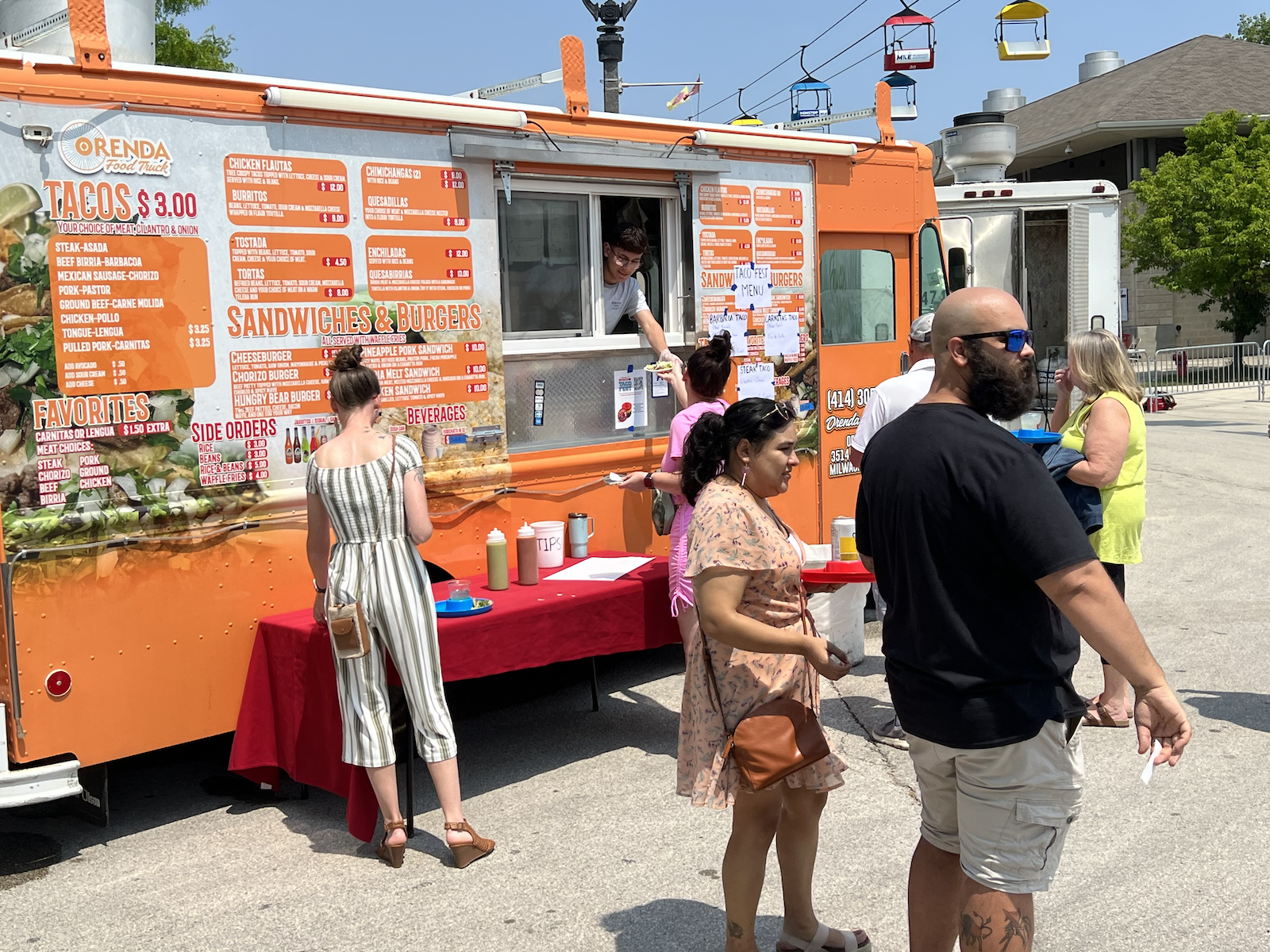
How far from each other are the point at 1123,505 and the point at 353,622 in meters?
3.37

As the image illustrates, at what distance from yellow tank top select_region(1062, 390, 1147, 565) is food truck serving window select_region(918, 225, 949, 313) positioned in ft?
8.78

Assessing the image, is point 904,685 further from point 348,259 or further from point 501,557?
point 348,259

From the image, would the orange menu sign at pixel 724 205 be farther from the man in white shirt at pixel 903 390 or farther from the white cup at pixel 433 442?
the white cup at pixel 433 442

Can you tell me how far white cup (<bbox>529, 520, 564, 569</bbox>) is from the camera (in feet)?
18.8

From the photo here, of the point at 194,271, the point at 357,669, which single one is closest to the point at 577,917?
the point at 357,669

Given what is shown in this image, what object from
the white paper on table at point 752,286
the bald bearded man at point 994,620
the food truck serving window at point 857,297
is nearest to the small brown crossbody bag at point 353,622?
the bald bearded man at point 994,620

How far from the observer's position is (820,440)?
7297mm

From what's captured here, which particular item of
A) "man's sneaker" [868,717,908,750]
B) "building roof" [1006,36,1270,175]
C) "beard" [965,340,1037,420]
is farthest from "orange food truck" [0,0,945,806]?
"building roof" [1006,36,1270,175]

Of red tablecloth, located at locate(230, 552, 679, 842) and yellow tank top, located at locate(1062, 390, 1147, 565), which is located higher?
yellow tank top, located at locate(1062, 390, 1147, 565)

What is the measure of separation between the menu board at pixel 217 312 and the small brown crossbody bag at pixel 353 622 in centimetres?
53

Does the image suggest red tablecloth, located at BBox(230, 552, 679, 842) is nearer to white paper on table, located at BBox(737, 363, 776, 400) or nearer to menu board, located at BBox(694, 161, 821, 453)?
white paper on table, located at BBox(737, 363, 776, 400)

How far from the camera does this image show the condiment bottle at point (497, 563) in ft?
17.7

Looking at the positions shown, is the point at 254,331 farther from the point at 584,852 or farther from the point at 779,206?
the point at 779,206

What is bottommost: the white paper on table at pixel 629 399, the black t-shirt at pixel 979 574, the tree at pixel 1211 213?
the black t-shirt at pixel 979 574
